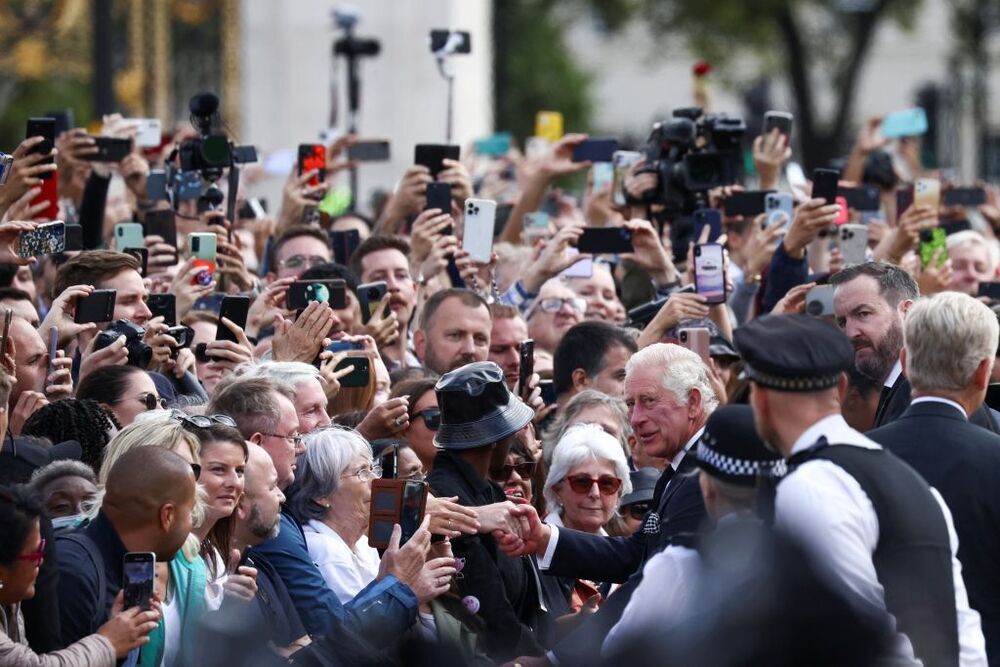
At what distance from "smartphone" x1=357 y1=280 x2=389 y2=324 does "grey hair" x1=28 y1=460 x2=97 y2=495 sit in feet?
9.10

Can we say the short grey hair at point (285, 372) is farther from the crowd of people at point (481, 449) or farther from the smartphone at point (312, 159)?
the smartphone at point (312, 159)

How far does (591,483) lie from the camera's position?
682 cm

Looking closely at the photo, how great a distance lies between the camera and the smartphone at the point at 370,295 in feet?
27.9

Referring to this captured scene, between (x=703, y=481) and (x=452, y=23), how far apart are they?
1473 cm

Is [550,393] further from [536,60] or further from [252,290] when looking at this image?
[536,60]

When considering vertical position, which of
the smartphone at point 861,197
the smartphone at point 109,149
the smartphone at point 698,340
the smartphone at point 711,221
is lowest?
the smartphone at point 698,340

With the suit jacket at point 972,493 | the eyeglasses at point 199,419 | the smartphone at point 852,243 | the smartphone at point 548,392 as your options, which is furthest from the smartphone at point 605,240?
the suit jacket at point 972,493

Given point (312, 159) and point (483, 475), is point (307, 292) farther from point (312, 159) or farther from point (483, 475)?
point (312, 159)

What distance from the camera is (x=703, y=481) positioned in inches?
180

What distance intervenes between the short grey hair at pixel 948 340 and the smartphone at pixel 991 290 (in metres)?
4.17

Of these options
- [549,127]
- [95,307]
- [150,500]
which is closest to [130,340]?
[95,307]

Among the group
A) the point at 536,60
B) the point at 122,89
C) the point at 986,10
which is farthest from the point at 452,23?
the point at 986,10

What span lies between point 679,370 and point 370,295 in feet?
8.29

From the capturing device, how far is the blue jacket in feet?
17.5
